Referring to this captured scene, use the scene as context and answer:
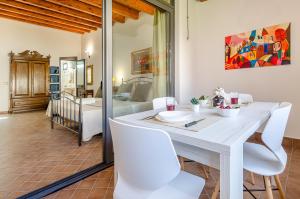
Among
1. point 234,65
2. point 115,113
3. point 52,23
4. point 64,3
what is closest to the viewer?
point 115,113

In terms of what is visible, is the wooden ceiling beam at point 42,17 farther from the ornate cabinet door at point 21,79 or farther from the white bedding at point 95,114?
the white bedding at point 95,114

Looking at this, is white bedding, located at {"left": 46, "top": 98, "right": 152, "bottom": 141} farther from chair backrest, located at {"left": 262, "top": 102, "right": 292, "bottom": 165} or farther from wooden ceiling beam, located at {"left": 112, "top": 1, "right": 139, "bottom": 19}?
chair backrest, located at {"left": 262, "top": 102, "right": 292, "bottom": 165}

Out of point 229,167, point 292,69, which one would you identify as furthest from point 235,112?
point 292,69

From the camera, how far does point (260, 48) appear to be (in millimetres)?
2768

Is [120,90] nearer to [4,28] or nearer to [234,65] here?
[234,65]

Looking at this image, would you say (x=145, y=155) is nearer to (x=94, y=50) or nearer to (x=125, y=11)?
(x=125, y=11)

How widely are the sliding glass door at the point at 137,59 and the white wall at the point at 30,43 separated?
4972 mm

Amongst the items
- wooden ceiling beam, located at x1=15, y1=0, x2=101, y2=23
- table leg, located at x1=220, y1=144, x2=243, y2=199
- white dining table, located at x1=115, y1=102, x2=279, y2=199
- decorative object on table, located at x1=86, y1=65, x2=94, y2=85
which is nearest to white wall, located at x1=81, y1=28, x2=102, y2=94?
decorative object on table, located at x1=86, y1=65, x2=94, y2=85

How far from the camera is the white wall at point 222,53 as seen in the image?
2.57 meters

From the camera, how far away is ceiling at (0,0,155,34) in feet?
14.3

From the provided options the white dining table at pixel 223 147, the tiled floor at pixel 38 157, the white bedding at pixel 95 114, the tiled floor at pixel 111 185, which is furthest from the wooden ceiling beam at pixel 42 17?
the white dining table at pixel 223 147

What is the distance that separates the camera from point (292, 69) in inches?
100

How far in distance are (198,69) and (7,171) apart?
3263 mm

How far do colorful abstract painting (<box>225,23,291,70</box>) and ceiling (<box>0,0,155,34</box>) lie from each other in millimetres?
1497
